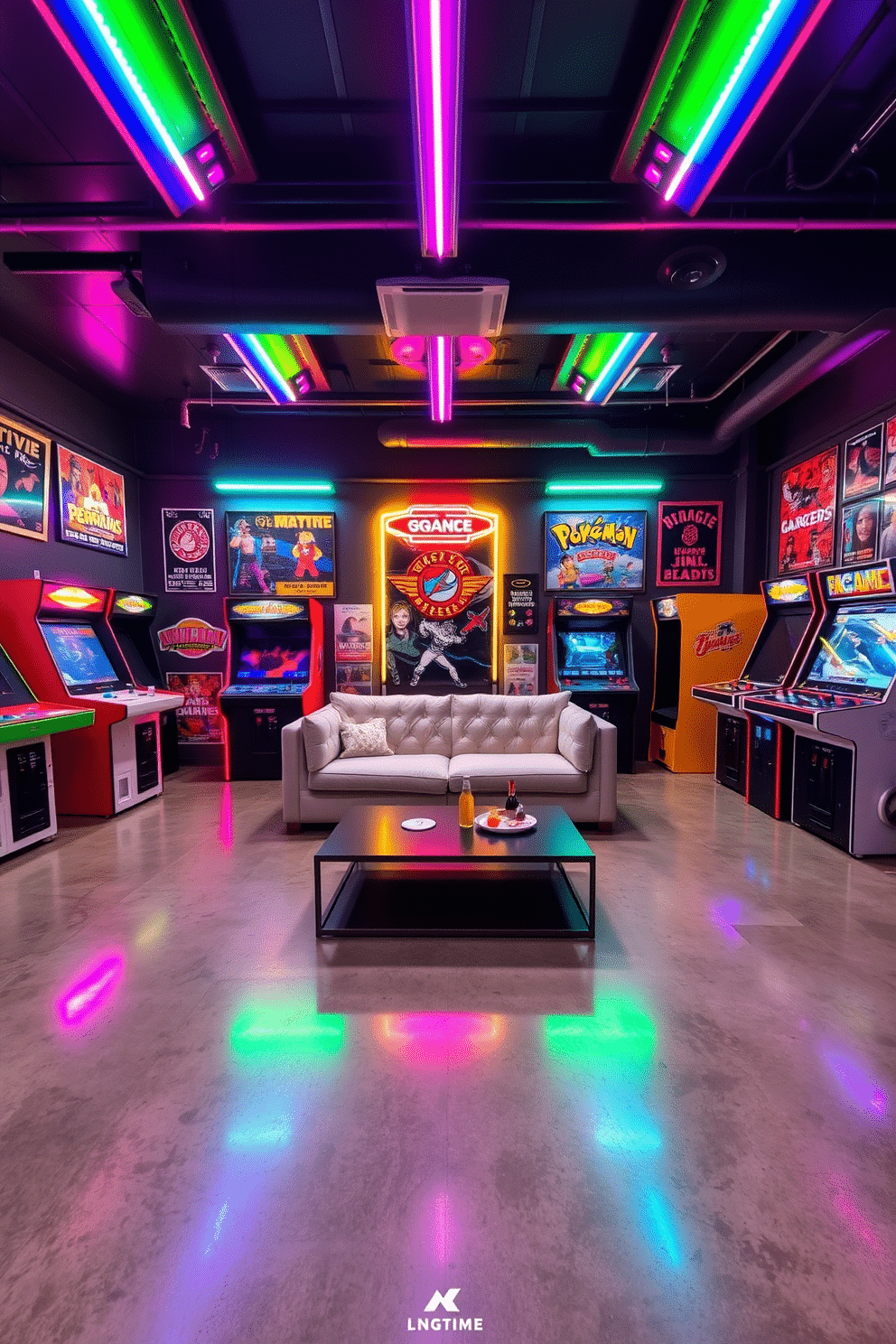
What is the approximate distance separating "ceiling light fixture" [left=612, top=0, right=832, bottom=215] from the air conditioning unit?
2.59 ft

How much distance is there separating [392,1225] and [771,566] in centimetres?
598

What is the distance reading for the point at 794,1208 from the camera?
1.30m

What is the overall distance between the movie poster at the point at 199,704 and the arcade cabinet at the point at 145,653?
8.9 inches

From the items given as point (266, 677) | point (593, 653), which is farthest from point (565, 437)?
point (266, 677)

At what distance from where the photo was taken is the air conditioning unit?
282 cm

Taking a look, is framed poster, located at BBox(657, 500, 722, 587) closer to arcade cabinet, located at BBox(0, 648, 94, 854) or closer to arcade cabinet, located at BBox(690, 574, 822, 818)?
arcade cabinet, located at BBox(690, 574, 822, 818)

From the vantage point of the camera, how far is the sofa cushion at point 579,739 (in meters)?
3.87

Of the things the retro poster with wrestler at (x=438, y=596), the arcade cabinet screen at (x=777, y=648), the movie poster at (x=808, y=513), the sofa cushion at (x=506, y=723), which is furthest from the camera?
the retro poster with wrestler at (x=438, y=596)

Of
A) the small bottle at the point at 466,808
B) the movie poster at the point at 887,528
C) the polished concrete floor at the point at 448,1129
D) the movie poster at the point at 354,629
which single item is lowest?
the polished concrete floor at the point at 448,1129

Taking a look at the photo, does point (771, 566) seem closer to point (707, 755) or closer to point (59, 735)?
point (707, 755)

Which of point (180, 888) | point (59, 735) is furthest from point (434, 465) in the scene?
point (180, 888)

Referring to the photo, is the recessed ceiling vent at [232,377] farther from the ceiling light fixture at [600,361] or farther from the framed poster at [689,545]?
the framed poster at [689,545]

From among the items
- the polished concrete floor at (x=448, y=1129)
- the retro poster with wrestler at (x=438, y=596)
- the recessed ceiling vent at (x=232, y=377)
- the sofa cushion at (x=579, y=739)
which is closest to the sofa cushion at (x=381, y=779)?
the sofa cushion at (x=579, y=739)

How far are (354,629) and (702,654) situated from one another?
3.51 metres
